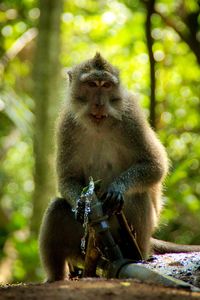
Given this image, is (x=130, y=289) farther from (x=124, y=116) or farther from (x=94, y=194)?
(x=124, y=116)

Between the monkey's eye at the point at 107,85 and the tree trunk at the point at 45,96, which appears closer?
the monkey's eye at the point at 107,85

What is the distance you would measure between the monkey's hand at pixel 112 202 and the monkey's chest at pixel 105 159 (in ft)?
2.39

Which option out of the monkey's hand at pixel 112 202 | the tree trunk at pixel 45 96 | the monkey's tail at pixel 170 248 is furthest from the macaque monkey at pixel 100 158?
the tree trunk at pixel 45 96

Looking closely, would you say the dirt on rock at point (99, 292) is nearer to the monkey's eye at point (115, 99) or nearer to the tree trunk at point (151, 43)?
the monkey's eye at point (115, 99)

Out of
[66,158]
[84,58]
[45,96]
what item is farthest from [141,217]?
[84,58]

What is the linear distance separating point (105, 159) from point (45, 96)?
3287 mm

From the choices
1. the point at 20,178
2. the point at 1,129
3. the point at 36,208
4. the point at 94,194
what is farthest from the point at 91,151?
the point at 20,178

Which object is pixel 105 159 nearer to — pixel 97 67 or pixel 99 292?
pixel 97 67

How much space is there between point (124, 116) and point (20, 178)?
40.9ft

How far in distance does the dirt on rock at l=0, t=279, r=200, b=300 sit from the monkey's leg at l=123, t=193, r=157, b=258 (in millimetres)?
1913

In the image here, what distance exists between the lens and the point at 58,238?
Answer: 18.5ft

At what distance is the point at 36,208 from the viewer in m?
8.89

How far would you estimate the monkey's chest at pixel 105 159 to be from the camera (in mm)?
5867

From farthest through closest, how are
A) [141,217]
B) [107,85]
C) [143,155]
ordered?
[143,155]
[107,85]
[141,217]
